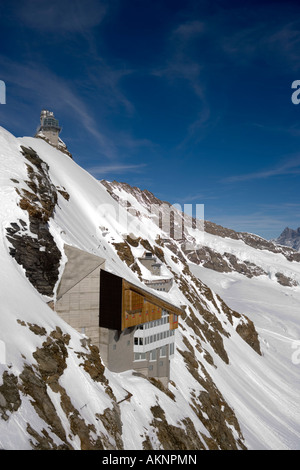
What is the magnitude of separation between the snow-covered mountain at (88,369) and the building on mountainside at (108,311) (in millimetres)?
1412

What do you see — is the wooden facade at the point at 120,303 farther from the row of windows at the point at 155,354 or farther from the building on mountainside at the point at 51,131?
the building on mountainside at the point at 51,131

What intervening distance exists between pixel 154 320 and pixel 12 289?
59.4ft

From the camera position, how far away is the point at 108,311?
3284 cm

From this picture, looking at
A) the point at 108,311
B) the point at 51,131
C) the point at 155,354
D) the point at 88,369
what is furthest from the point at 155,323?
the point at 51,131

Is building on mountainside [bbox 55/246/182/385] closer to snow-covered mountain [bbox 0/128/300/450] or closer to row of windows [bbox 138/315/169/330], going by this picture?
row of windows [bbox 138/315/169/330]

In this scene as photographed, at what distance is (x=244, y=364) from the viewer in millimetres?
79875

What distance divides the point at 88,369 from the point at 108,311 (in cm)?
742

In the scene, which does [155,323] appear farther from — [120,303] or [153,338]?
[120,303]

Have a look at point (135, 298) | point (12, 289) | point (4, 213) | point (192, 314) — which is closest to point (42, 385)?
point (12, 289)

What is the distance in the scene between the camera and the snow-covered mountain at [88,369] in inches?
770

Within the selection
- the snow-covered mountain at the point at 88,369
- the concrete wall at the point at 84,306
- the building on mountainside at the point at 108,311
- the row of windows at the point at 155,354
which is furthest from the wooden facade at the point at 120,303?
the row of windows at the point at 155,354

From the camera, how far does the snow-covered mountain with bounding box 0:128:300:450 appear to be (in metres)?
19.6

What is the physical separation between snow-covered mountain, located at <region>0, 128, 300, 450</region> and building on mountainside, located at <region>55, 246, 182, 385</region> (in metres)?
1.41

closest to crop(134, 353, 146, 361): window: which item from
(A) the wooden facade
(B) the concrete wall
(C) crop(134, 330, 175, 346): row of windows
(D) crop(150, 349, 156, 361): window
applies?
(C) crop(134, 330, 175, 346): row of windows
